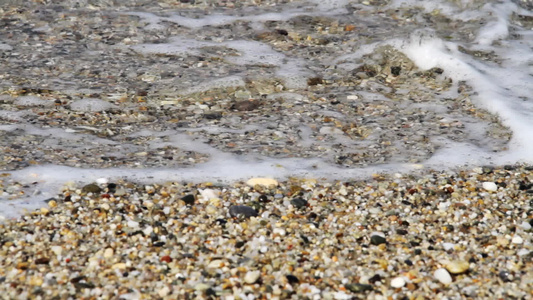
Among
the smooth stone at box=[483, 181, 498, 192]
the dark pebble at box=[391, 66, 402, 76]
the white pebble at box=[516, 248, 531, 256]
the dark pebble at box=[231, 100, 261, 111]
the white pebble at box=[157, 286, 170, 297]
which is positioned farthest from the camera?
the dark pebble at box=[391, 66, 402, 76]

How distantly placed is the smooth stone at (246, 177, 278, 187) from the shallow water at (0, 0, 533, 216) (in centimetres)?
6

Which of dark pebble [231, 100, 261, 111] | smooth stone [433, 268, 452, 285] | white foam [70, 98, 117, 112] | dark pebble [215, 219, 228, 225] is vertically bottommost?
white foam [70, 98, 117, 112]

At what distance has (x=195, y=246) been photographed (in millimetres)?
2752

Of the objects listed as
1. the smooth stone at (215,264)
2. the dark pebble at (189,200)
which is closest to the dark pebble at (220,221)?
the dark pebble at (189,200)

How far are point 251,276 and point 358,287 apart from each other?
442 mm

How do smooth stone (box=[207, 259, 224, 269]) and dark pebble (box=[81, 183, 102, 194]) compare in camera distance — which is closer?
smooth stone (box=[207, 259, 224, 269])

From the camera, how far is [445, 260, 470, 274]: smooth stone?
2.60 meters

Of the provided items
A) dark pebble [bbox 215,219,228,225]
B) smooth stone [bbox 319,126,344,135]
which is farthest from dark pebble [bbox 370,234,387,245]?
smooth stone [bbox 319,126,344,135]

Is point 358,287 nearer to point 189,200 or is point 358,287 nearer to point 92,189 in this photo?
point 189,200

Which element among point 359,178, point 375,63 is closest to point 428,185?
point 359,178

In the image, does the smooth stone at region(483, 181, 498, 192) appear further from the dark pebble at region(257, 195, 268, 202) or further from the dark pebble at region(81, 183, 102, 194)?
the dark pebble at region(81, 183, 102, 194)

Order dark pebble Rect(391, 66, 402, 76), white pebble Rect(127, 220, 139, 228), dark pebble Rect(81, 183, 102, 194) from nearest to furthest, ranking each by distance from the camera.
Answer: white pebble Rect(127, 220, 139, 228), dark pebble Rect(81, 183, 102, 194), dark pebble Rect(391, 66, 402, 76)

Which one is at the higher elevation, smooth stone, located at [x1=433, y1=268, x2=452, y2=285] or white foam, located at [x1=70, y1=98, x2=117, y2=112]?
smooth stone, located at [x1=433, y1=268, x2=452, y2=285]

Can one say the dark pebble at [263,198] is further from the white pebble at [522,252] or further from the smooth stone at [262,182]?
the white pebble at [522,252]
